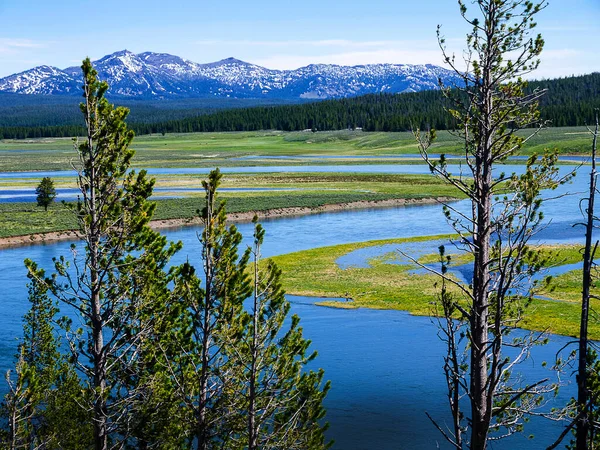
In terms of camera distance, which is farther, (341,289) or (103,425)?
(341,289)

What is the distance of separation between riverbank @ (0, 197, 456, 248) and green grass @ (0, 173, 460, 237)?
717 millimetres

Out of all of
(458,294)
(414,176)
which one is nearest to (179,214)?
(458,294)

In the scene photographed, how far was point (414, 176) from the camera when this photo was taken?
4931 inches

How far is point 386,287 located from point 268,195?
2020 inches

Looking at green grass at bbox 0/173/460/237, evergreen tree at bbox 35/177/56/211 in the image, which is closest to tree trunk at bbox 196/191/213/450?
green grass at bbox 0/173/460/237

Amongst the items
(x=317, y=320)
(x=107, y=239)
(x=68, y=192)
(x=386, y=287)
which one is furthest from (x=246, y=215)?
(x=107, y=239)

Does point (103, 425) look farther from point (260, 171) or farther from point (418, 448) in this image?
point (260, 171)

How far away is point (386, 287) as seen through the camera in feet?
167

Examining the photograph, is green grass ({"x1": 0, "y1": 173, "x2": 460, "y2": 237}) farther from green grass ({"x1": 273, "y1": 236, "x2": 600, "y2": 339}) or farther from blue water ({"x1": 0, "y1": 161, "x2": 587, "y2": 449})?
blue water ({"x1": 0, "y1": 161, "x2": 587, "y2": 449})

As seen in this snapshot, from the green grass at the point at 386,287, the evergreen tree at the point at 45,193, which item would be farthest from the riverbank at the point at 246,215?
the evergreen tree at the point at 45,193

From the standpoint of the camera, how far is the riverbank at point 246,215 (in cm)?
7006

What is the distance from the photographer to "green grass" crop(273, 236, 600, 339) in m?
41.5

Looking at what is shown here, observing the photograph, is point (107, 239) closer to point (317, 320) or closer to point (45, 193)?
point (317, 320)

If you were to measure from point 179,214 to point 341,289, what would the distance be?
35.6 meters
